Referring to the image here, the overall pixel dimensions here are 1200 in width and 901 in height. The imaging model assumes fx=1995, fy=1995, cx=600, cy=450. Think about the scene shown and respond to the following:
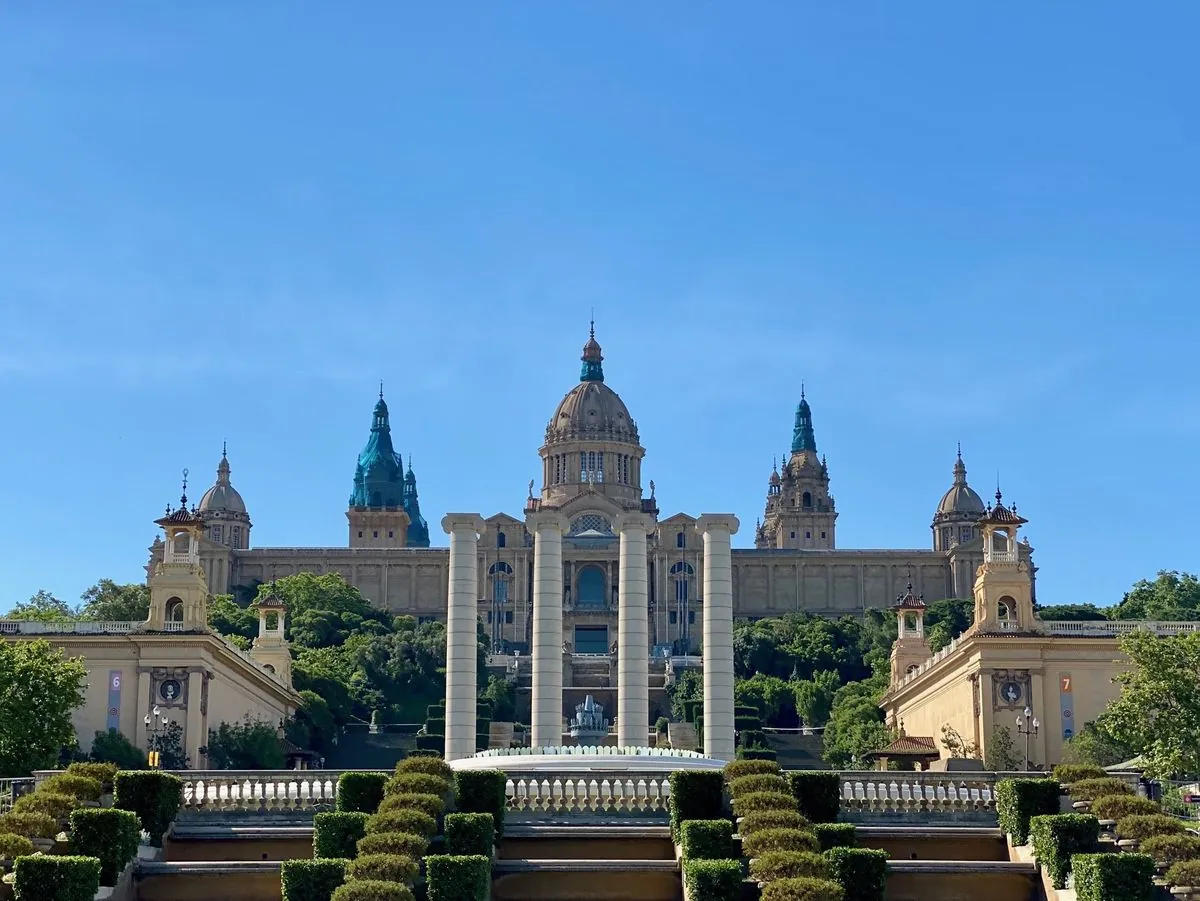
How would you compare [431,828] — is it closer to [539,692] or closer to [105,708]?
[539,692]

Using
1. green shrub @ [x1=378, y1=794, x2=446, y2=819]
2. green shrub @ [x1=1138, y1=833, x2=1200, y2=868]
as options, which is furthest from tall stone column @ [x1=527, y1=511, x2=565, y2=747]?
green shrub @ [x1=1138, y1=833, x2=1200, y2=868]

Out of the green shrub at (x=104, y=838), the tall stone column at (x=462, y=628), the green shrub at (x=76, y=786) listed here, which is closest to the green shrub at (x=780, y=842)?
the green shrub at (x=104, y=838)

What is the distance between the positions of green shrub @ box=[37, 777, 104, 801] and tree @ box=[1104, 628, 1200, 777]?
112 ft

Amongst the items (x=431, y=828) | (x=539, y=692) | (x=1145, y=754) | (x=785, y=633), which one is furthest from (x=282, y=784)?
(x=785, y=633)

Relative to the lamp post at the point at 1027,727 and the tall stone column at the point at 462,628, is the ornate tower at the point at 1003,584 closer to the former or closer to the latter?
the lamp post at the point at 1027,727

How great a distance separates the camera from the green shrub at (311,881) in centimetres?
3591

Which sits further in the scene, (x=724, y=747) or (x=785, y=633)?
(x=785, y=633)

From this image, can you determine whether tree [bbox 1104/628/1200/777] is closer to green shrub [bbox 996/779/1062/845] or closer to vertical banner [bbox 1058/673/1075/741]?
vertical banner [bbox 1058/673/1075/741]

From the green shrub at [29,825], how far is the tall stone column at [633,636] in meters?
30.9

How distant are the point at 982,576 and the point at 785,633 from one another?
7869cm

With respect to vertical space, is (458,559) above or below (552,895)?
above

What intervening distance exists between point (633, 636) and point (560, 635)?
2644 mm

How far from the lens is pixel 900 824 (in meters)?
43.2

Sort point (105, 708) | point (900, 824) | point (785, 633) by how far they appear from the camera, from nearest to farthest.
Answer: point (900, 824) < point (105, 708) < point (785, 633)
